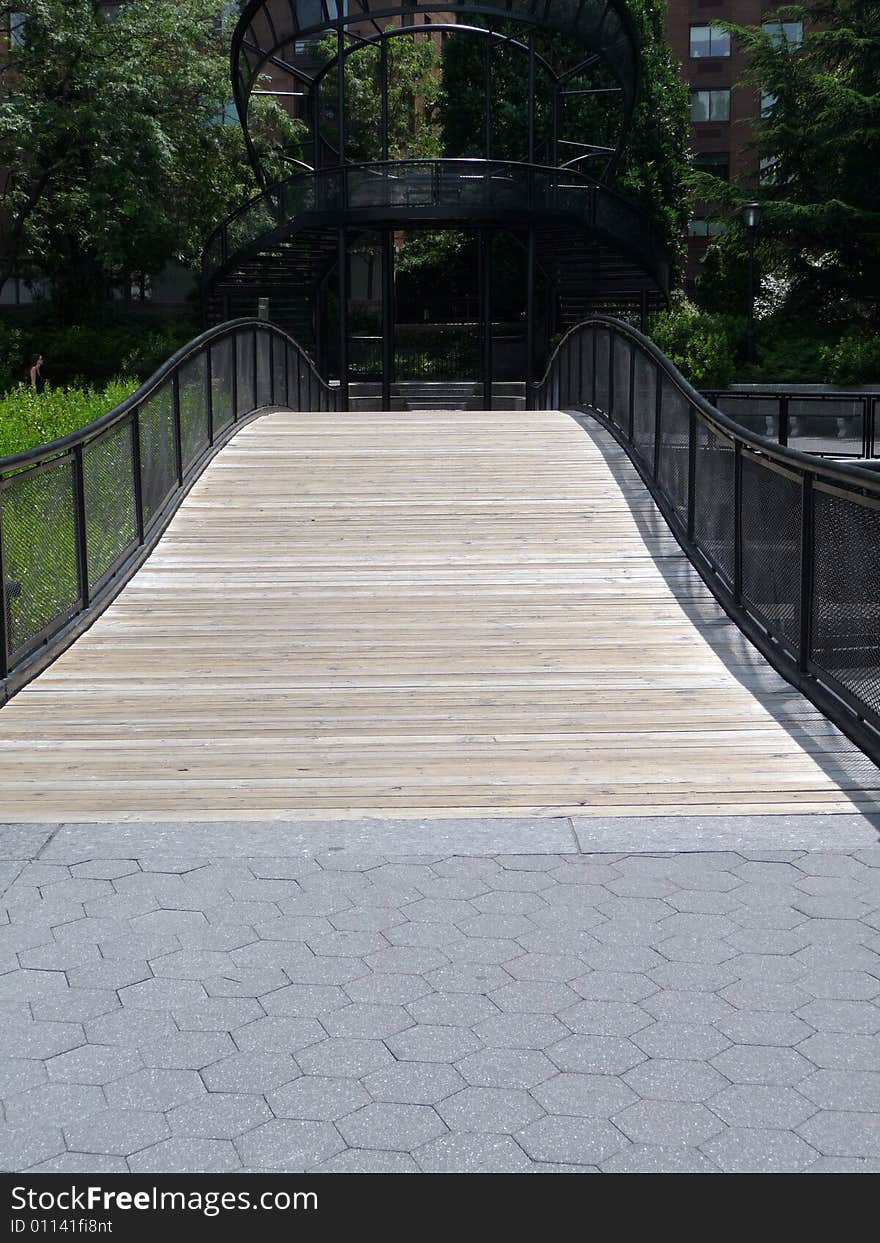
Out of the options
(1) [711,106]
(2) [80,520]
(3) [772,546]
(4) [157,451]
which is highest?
(1) [711,106]

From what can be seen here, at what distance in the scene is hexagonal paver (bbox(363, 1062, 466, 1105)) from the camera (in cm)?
350

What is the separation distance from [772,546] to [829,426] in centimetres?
1331

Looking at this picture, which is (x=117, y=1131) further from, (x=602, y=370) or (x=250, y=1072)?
(x=602, y=370)

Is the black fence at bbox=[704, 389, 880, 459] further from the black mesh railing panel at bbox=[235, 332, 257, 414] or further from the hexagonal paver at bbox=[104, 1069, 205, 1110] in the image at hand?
the hexagonal paver at bbox=[104, 1069, 205, 1110]

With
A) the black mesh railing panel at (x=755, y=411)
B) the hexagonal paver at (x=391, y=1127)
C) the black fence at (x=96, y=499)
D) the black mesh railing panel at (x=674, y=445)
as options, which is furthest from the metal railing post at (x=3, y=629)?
the black mesh railing panel at (x=755, y=411)

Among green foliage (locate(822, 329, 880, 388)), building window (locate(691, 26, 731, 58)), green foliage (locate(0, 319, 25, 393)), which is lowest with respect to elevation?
green foliage (locate(822, 329, 880, 388))

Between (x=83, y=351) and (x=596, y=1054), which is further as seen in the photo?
(x=83, y=351)

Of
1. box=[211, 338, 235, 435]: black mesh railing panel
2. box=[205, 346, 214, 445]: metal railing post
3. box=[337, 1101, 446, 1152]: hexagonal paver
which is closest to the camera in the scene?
box=[337, 1101, 446, 1152]: hexagonal paver

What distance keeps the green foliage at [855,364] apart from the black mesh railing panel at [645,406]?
56.0 feet

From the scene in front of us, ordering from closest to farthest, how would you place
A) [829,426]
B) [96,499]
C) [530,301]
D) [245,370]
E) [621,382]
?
[96,499] < [621,382] < [245,370] < [829,426] < [530,301]

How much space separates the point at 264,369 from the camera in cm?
2000

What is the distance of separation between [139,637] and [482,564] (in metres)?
2.96

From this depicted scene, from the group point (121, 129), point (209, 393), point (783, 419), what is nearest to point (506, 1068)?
A: point (209, 393)

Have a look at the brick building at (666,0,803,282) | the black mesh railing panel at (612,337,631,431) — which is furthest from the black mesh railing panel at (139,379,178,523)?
the brick building at (666,0,803,282)
